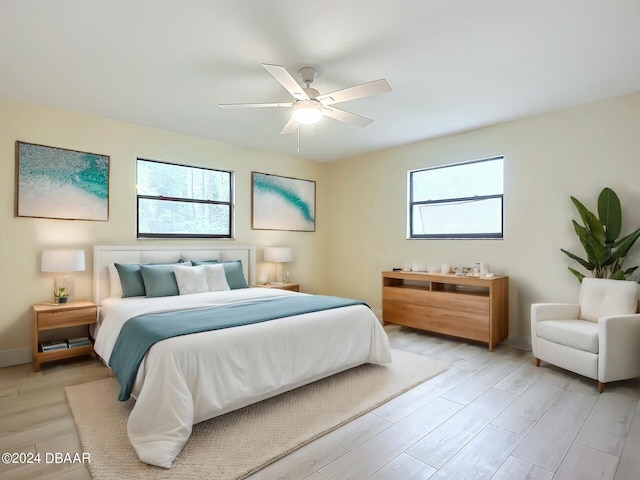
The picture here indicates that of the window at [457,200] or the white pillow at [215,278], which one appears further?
the window at [457,200]

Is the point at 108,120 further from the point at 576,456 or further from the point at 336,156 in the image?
the point at 576,456

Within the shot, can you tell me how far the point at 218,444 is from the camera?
6.98ft

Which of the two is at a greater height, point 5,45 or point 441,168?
point 5,45

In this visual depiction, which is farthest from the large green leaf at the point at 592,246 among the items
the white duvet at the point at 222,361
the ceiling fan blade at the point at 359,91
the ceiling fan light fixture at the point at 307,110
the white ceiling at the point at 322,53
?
the ceiling fan light fixture at the point at 307,110

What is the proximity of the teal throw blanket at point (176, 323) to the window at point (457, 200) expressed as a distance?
90.7 inches

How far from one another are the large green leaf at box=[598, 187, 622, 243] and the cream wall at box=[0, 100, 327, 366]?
4.25 metres

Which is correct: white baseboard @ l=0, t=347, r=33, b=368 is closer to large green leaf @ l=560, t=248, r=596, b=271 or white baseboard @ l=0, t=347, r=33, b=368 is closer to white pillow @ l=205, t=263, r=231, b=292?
white pillow @ l=205, t=263, r=231, b=292

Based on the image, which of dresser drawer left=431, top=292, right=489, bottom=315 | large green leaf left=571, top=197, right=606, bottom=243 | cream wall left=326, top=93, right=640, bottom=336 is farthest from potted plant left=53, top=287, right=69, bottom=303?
large green leaf left=571, top=197, right=606, bottom=243

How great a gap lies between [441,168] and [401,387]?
317 centimetres

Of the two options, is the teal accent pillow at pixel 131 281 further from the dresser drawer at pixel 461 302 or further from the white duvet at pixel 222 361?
the dresser drawer at pixel 461 302

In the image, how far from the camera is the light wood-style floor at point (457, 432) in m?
1.89

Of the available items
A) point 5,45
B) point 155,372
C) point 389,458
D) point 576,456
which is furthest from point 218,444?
point 5,45

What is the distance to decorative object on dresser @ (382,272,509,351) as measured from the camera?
397 cm

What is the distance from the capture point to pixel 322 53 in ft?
8.77
